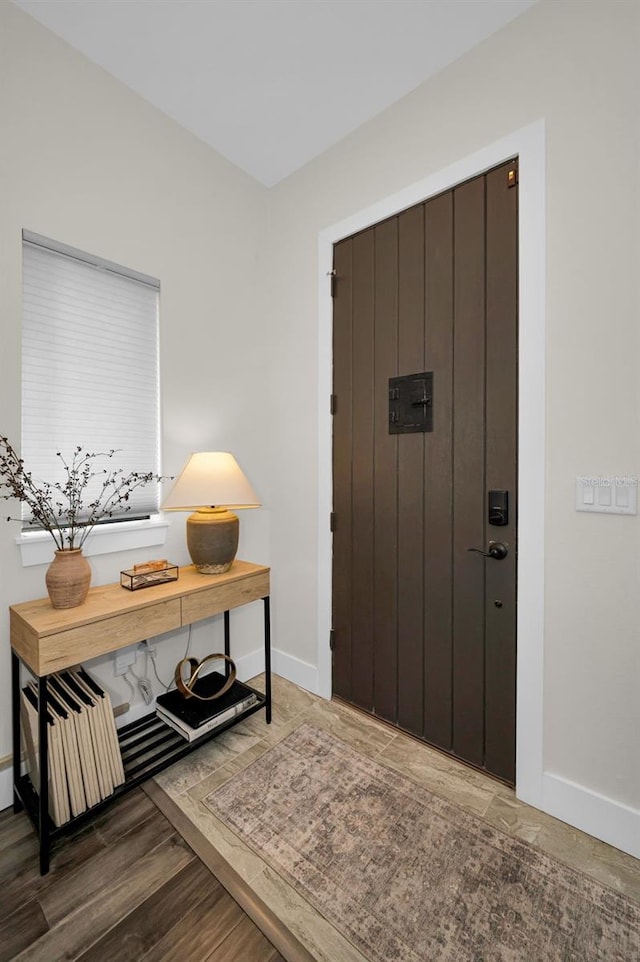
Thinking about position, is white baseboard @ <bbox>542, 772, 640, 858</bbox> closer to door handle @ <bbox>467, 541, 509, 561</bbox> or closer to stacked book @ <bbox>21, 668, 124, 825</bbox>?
door handle @ <bbox>467, 541, 509, 561</bbox>

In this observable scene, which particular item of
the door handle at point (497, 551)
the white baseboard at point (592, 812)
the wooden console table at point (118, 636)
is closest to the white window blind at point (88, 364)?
the wooden console table at point (118, 636)

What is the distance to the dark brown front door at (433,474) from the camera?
1640 millimetres

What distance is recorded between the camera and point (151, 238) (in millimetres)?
1982

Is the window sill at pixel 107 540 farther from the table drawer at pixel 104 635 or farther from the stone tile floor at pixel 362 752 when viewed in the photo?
the stone tile floor at pixel 362 752

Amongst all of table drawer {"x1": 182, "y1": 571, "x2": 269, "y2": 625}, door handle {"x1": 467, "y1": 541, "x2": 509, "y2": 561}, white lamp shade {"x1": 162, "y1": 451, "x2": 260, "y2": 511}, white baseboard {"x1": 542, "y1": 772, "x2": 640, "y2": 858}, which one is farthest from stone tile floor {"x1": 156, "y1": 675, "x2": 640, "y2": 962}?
white lamp shade {"x1": 162, "y1": 451, "x2": 260, "y2": 511}

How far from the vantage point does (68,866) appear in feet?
4.39

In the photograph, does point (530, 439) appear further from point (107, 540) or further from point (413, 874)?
point (107, 540)

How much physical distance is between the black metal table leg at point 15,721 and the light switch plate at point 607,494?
2.09m

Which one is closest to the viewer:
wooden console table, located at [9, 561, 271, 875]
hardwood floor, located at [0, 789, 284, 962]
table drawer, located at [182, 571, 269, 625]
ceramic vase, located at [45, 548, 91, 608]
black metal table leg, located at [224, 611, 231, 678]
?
hardwood floor, located at [0, 789, 284, 962]

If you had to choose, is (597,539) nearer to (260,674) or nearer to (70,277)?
(260,674)

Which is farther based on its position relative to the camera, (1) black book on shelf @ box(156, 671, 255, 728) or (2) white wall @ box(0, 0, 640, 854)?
(1) black book on shelf @ box(156, 671, 255, 728)

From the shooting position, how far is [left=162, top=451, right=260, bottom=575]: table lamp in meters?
1.84

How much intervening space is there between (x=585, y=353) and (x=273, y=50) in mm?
1743

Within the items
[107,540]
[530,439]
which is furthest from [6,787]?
[530,439]
